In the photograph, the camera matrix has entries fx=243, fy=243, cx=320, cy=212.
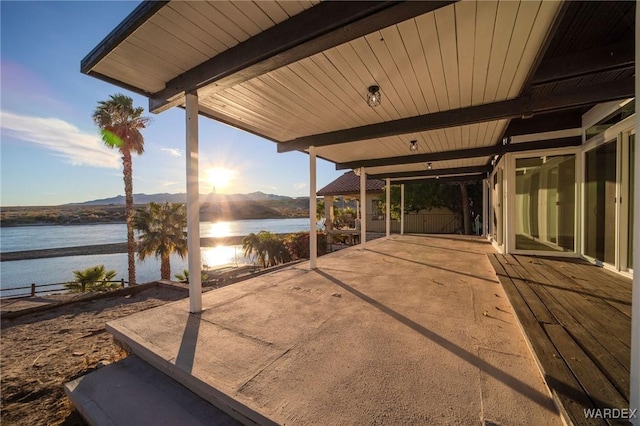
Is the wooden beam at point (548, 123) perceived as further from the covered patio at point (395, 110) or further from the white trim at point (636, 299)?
the white trim at point (636, 299)

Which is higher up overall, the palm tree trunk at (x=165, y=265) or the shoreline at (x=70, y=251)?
the palm tree trunk at (x=165, y=265)

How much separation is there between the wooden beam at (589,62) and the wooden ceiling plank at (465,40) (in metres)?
0.82

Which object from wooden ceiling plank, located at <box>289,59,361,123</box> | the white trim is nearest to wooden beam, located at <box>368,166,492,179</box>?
wooden ceiling plank, located at <box>289,59,361,123</box>

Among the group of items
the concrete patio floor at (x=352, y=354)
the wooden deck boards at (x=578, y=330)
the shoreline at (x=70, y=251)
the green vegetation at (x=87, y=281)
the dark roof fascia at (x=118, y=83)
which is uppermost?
the dark roof fascia at (x=118, y=83)

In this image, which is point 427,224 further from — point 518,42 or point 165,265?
point 165,265

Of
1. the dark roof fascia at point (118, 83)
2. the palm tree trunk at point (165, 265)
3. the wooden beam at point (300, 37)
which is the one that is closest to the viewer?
the wooden beam at point (300, 37)

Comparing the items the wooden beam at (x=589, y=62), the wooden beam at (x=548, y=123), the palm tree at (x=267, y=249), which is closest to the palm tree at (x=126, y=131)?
the palm tree at (x=267, y=249)

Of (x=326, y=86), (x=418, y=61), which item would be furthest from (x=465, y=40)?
(x=326, y=86)

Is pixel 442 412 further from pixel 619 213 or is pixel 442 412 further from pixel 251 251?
pixel 251 251

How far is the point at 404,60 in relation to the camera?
2506mm

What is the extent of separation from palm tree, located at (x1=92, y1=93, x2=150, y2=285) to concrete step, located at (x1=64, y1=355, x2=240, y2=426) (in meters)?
12.1

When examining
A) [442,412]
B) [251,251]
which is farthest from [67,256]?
[442,412]

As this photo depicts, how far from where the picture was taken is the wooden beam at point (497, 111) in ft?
9.98

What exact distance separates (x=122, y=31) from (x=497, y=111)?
4462 millimetres
